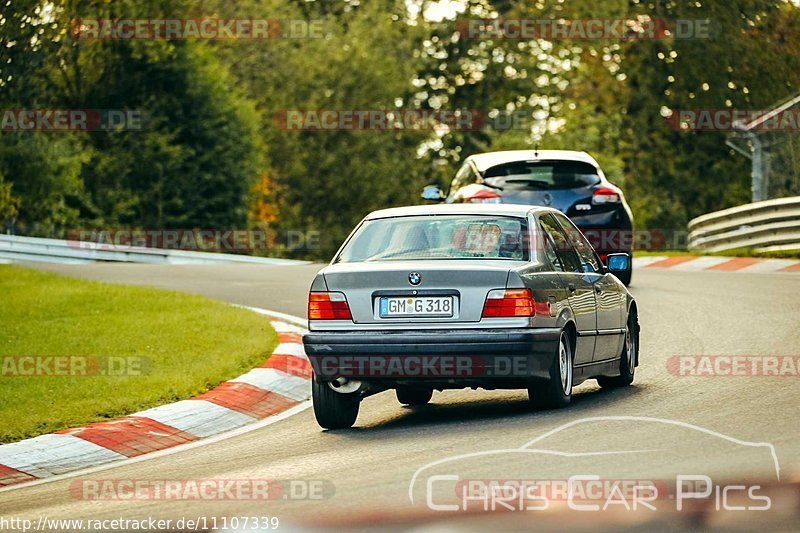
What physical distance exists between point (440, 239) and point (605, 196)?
862cm

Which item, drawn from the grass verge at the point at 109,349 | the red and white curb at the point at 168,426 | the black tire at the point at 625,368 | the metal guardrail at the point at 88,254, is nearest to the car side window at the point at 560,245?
the black tire at the point at 625,368

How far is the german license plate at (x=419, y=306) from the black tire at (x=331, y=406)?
771mm

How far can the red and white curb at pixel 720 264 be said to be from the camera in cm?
2358

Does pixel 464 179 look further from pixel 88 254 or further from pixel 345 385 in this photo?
pixel 88 254

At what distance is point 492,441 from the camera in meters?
9.24

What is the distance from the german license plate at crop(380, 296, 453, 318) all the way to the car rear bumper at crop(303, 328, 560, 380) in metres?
0.13

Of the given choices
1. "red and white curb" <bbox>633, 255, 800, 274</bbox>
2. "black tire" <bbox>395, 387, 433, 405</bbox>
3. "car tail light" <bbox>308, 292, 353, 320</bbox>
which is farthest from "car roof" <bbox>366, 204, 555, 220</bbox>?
"red and white curb" <bbox>633, 255, 800, 274</bbox>

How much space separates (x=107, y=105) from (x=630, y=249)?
34.0 metres

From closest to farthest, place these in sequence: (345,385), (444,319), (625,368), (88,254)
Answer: (444,319) → (345,385) → (625,368) → (88,254)

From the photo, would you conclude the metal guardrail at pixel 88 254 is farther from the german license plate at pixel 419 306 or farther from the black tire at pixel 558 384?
the german license plate at pixel 419 306

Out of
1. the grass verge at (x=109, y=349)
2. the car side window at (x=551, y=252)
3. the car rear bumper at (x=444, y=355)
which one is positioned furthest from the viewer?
the grass verge at (x=109, y=349)

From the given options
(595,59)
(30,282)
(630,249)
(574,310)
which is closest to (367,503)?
(574,310)

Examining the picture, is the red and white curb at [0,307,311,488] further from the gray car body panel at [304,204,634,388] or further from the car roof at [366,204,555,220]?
the car roof at [366,204,555,220]

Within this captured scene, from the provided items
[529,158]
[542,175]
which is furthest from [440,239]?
[529,158]
